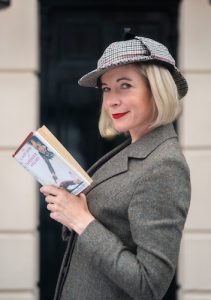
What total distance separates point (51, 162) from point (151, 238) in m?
0.36

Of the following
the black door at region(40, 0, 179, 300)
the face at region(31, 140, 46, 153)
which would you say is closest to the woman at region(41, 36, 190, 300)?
the face at region(31, 140, 46, 153)

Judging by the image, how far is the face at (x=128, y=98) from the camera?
5.05ft

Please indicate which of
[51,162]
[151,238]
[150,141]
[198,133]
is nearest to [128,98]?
[150,141]

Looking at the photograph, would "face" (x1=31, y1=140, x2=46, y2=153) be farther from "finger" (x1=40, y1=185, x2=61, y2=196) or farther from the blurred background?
the blurred background

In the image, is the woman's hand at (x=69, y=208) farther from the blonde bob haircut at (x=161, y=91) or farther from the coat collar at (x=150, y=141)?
the blonde bob haircut at (x=161, y=91)

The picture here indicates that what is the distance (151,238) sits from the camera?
54.1 inches

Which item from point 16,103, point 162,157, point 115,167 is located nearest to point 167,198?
point 162,157

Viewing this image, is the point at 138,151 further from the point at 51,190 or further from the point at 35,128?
the point at 35,128

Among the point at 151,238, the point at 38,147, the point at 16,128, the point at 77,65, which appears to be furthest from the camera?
the point at 77,65

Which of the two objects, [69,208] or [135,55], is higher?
[135,55]

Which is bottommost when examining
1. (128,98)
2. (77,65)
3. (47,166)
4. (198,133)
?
(198,133)

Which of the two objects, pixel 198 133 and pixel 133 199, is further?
pixel 198 133

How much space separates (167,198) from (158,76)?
1.16ft

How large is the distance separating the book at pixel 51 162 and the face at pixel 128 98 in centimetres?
20
